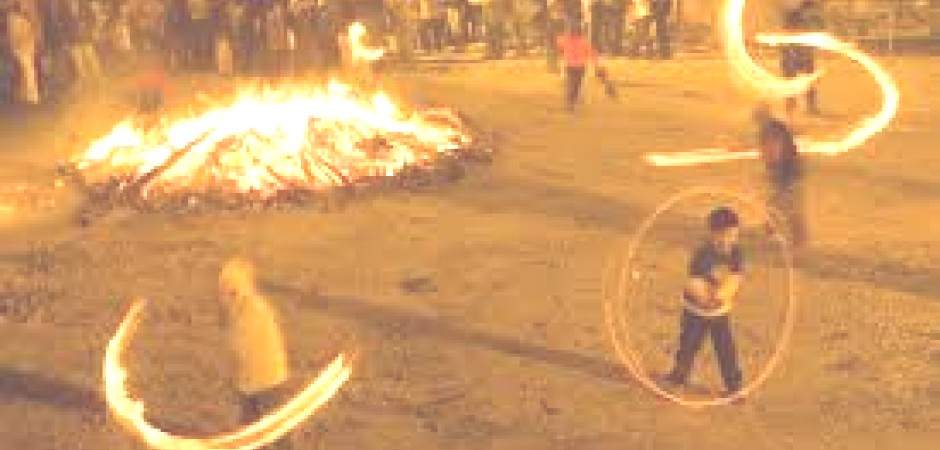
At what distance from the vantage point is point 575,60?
28.1m

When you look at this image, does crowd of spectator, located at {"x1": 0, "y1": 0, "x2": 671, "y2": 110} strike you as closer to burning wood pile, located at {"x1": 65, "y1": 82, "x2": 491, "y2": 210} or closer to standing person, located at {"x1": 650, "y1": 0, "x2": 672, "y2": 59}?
standing person, located at {"x1": 650, "y1": 0, "x2": 672, "y2": 59}

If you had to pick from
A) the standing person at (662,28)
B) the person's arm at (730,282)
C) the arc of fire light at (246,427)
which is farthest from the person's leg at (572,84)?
the person's arm at (730,282)

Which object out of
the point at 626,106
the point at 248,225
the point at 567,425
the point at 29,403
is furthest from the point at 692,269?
the point at 626,106

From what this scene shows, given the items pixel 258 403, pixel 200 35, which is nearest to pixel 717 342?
pixel 258 403

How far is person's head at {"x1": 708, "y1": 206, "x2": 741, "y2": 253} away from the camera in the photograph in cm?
1122

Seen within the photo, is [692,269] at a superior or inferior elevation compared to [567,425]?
superior

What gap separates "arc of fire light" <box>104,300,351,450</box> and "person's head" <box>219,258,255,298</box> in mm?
990

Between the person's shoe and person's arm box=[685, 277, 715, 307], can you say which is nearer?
person's arm box=[685, 277, 715, 307]

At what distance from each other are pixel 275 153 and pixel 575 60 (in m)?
7.81

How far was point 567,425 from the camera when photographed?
11.5 metres

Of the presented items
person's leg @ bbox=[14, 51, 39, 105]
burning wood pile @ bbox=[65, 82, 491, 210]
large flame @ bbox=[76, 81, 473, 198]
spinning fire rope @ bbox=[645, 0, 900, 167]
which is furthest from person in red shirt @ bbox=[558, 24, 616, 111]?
person's leg @ bbox=[14, 51, 39, 105]

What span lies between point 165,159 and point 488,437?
517 inches

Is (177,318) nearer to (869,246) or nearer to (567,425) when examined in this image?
(567,425)

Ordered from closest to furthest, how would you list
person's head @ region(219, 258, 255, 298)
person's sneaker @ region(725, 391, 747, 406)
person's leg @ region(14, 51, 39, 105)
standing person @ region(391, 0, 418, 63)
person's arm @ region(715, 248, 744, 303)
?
1. person's head @ region(219, 258, 255, 298)
2. person's arm @ region(715, 248, 744, 303)
3. person's sneaker @ region(725, 391, 747, 406)
4. person's leg @ region(14, 51, 39, 105)
5. standing person @ region(391, 0, 418, 63)
